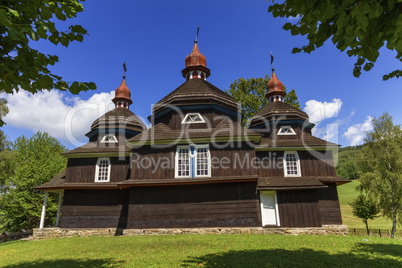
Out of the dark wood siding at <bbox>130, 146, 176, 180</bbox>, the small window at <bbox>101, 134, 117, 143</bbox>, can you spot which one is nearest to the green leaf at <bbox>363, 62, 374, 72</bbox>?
the dark wood siding at <bbox>130, 146, 176, 180</bbox>

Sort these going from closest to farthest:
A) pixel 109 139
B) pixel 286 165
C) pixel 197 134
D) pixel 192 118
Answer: pixel 197 134 < pixel 192 118 < pixel 286 165 < pixel 109 139

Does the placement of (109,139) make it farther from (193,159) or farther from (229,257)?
(229,257)

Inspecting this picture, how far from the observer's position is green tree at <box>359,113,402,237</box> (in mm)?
24453

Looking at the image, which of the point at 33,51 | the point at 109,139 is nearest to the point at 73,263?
the point at 33,51

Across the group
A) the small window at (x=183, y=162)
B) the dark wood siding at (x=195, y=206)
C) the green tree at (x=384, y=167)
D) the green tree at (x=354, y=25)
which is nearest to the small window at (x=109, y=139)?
the dark wood siding at (x=195, y=206)

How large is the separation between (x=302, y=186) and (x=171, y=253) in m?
10.9

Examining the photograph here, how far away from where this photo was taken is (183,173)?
16.9 meters

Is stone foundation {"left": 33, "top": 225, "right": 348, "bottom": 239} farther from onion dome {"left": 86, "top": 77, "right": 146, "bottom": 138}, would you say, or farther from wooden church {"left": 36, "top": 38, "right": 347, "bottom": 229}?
onion dome {"left": 86, "top": 77, "right": 146, "bottom": 138}

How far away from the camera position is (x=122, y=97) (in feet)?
88.9

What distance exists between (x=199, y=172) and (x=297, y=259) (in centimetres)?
959

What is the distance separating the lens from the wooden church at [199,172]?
16.1 m

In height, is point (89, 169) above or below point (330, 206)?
above

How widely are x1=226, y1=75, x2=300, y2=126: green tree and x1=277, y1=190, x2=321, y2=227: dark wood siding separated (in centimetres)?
1440

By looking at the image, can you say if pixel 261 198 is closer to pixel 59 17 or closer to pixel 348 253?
pixel 348 253
